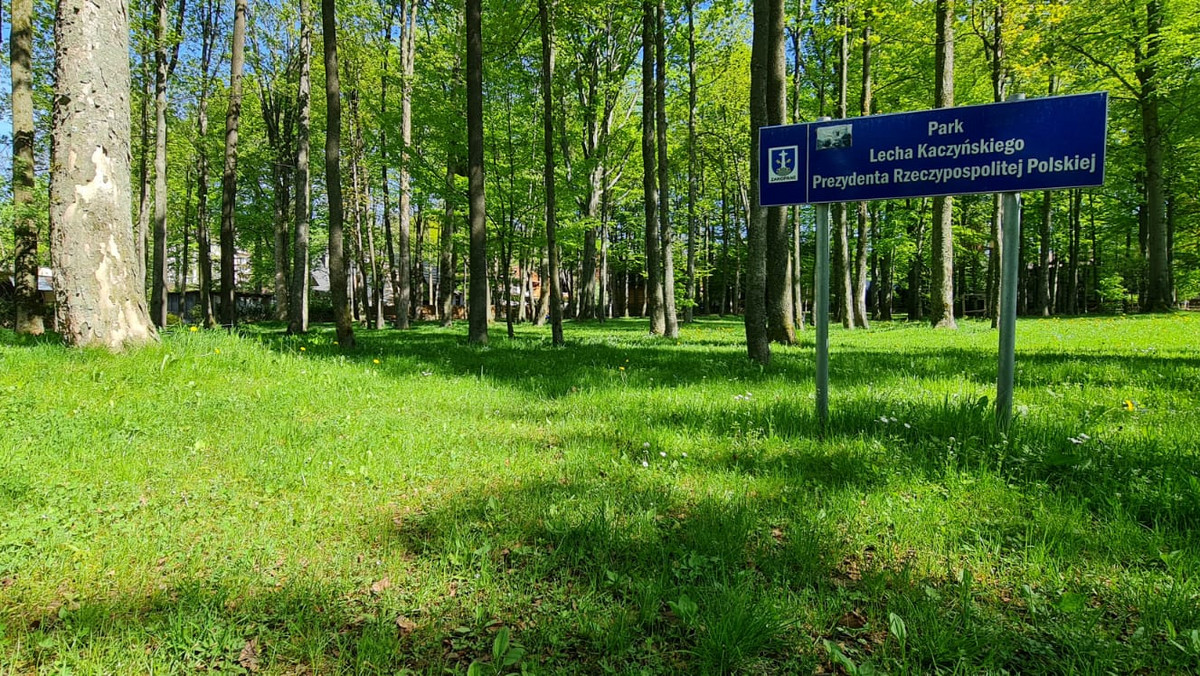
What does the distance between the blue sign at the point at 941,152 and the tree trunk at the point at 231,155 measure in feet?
53.3

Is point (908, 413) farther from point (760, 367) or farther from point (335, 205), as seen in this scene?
point (335, 205)

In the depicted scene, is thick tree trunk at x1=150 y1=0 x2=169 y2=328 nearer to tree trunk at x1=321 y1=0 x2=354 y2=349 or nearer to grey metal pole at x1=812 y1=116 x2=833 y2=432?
tree trunk at x1=321 y1=0 x2=354 y2=349

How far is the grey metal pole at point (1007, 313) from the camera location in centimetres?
400

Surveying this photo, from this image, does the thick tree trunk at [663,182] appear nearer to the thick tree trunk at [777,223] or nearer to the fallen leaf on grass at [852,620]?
the thick tree trunk at [777,223]

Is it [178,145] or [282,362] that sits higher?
[178,145]

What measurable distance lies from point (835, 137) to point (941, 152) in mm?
765

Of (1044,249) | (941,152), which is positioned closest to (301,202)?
(941,152)

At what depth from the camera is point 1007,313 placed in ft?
13.2

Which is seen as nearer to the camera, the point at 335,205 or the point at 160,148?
the point at 335,205

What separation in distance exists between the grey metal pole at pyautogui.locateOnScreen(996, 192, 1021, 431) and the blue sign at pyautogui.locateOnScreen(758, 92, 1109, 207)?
300 millimetres

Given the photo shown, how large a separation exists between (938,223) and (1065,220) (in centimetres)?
3006

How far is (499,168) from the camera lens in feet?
50.2

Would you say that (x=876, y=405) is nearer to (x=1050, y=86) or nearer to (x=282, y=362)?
(x=282, y=362)

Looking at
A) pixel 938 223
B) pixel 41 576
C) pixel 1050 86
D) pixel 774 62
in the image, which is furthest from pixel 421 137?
pixel 1050 86
